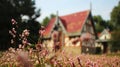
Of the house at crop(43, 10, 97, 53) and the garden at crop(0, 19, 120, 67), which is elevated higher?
the house at crop(43, 10, 97, 53)

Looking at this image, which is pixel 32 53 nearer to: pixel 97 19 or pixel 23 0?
pixel 23 0

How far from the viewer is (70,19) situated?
166ft

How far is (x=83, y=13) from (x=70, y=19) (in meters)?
2.57

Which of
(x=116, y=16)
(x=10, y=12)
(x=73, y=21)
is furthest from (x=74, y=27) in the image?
(x=116, y=16)

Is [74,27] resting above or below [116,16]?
below

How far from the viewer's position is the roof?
47.5 m

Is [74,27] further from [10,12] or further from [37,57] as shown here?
[37,57]

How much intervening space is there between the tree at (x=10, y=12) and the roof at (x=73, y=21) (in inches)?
602

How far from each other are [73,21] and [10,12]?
21.0m

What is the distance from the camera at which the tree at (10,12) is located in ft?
93.0

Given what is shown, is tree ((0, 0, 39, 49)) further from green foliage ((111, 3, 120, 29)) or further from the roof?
green foliage ((111, 3, 120, 29))

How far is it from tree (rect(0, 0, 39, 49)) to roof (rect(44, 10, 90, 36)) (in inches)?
602

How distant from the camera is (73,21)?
161 feet

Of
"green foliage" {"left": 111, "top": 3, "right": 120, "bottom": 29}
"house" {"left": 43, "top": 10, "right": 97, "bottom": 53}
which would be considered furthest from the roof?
"green foliage" {"left": 111, "top": 3, "right": 120, "bottom": 29}
